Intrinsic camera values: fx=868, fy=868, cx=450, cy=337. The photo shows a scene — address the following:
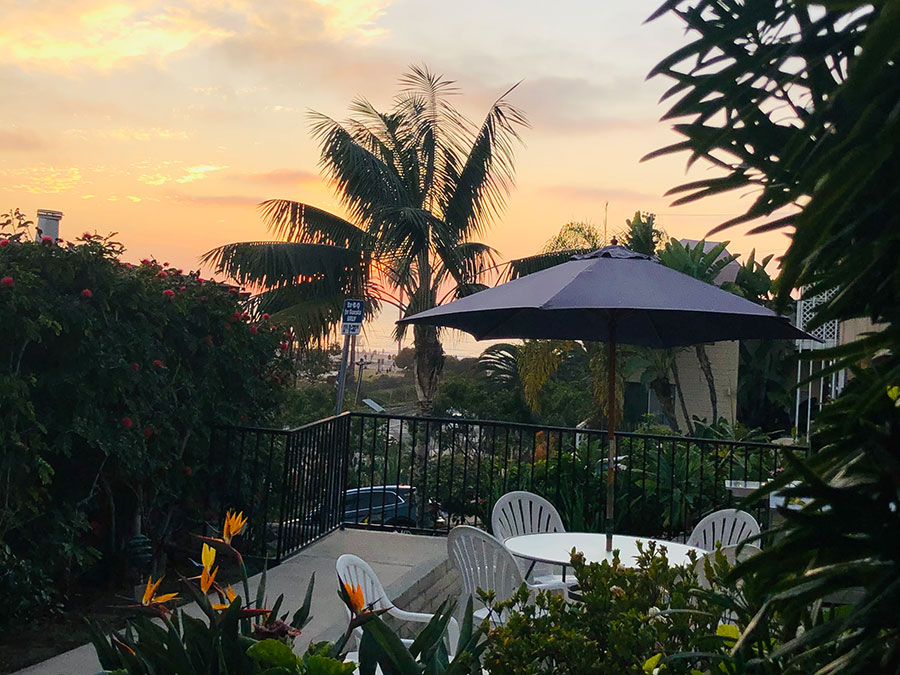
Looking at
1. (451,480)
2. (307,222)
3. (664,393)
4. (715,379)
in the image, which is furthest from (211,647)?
(715,379)

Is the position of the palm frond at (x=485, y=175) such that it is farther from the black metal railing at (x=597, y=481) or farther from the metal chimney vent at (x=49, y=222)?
the metal chimney vent at (x=49, y=222)

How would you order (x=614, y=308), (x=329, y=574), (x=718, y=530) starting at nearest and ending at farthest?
(x=614, y=308) → (x=718, y=530) → (x=329, y=574)

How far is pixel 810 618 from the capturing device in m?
1.18

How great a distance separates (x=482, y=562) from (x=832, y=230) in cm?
344

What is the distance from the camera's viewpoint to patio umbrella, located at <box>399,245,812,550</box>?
4898mm

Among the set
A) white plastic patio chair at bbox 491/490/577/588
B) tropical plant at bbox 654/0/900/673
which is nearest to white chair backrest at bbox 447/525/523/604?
white plastic patio chair at bbox 491/490/577/588

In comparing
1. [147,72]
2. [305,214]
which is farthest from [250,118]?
[305,214]

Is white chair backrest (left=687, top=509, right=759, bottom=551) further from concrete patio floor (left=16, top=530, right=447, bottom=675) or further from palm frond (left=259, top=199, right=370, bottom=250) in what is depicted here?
palm frond (left=259, top=199, right=370, bottom=250)

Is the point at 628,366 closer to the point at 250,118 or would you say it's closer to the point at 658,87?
the point at 250,118

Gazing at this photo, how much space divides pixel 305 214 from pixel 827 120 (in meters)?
17.9

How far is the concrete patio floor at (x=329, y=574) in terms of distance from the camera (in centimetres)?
427

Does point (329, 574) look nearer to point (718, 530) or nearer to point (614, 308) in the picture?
point (718, 530)

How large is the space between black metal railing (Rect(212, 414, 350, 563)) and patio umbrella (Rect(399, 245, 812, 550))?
5.05 ft

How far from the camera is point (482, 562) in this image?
14.0 feet
